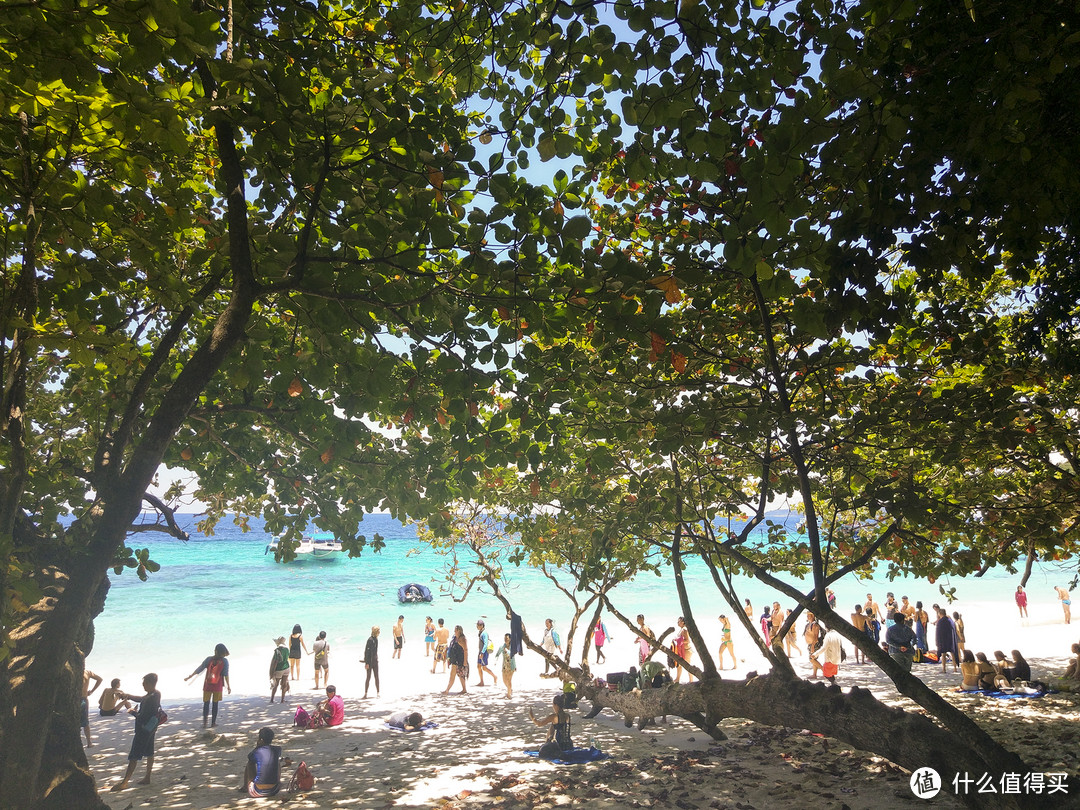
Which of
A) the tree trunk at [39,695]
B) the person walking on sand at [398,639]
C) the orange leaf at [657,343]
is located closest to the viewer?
the orange leaf at [657,343]

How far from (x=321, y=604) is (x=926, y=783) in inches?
1447

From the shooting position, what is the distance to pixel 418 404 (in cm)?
533

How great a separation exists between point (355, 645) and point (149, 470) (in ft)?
77.4

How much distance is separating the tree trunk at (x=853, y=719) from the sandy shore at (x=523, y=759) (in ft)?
2.77

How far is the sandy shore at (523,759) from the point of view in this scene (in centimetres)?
736

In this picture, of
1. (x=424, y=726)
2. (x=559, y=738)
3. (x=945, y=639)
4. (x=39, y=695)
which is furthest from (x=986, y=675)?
(x=39, y=695)

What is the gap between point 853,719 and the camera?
20.3 ft

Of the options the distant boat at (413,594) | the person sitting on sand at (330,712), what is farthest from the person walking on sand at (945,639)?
the distant boat at (413,594)

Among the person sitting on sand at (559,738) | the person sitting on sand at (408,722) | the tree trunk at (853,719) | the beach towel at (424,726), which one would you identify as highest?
the tree trunk at (853,719)

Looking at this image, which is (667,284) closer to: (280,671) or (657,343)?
(657,343)

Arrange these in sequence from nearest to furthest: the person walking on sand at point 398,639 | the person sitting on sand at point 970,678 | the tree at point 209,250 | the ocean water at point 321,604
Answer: the tree at point 209,250 → the person sitting on sand at point 970,678 → the person walking on sand at point 398,639 → the ocean water at point 321,604

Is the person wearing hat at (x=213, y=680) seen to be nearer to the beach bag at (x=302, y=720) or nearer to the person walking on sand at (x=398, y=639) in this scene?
the beach bag at (x=302, y=720)

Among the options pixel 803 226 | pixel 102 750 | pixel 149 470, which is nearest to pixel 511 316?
pixel 803 226

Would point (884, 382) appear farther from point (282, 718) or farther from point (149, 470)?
point (282, 718)
